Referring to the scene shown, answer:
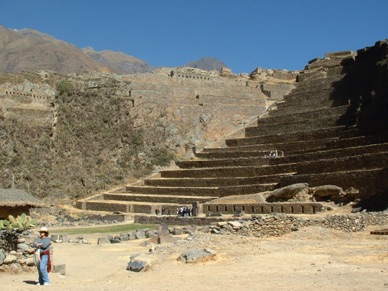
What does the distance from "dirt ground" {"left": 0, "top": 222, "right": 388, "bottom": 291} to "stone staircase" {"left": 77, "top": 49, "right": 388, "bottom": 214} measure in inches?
466

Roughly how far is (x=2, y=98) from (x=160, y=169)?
14450 mm

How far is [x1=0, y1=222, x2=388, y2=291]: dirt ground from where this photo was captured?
10.6 meters

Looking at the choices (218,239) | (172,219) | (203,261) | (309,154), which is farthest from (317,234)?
(309,154)

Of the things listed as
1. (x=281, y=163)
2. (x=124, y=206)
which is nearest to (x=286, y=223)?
(x=281, y=163)

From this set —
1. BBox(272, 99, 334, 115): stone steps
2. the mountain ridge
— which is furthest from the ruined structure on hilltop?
the mountain ridge

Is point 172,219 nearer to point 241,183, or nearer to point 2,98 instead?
point 241,183

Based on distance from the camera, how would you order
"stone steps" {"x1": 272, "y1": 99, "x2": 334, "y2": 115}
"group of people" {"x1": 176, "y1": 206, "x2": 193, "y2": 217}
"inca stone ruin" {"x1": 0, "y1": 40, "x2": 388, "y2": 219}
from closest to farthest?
"group of people" {"x1": 176, "y1": 206, "x2": 193, "y2": 217} < "inca stone ruin" {"x1": 0, "y1": 40, "x2": 388, "y2": 219} < "stone steps" {"x1": 272, "y1": 99, "x2": 334, "y2": 115}

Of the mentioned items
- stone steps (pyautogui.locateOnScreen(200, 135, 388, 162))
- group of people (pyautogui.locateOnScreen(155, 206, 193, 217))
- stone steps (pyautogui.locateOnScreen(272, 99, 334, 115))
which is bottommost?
group of people (pyautogui.locateOnScreen(155, 206, 193, 217))

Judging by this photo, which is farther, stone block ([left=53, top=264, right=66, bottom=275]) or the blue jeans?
stone block ([left=53, top=264, right=66, bottom=275])

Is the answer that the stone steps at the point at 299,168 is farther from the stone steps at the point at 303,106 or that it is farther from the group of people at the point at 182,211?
the stone steps at the point at 303,106

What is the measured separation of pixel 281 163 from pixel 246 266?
23.6 m

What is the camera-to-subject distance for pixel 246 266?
12672 mm

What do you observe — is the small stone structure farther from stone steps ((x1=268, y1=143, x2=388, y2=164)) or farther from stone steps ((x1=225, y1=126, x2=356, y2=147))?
stone steps ((x1=225, y1=126, x2=356, y2=147))

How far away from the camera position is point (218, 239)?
15.3 meters
